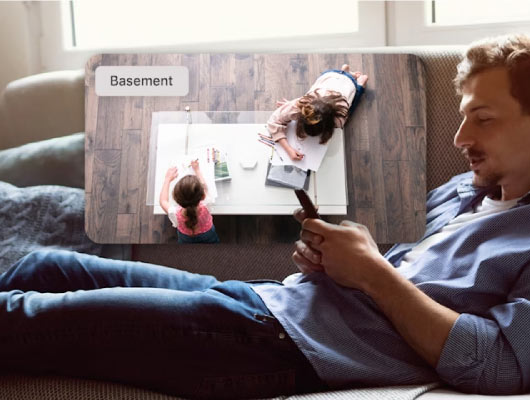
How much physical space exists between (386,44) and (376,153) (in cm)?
60

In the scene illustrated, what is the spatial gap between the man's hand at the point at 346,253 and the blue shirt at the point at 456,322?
4 cm

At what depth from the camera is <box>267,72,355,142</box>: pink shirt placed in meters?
1.56

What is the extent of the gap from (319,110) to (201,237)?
435 millimetres

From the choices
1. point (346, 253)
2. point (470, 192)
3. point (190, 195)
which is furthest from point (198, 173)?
point (470, 192)

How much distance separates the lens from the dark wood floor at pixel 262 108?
154 centimetres

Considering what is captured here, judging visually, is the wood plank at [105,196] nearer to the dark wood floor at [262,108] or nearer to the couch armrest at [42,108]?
the dark wood floor at [262,108]

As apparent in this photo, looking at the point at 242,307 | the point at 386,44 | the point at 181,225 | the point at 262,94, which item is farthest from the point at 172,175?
the point at 386,44

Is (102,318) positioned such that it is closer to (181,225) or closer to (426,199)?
(181,225)

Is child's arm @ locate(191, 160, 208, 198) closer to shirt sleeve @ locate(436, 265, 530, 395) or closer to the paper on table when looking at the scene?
the paper on table

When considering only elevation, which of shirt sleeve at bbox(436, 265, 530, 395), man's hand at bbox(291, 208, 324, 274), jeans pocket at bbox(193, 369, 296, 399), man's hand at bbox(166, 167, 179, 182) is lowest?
jeans pocket at bbox(193, 369, 296, 399)

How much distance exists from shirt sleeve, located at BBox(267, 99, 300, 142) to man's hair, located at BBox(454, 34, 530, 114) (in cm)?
44

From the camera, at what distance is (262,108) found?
63.0 inches

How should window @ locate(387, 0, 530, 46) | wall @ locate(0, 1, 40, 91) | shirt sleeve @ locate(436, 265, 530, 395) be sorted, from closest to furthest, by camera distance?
shirt sleeve @ locate(436, 265, 530, 395)
window @ locate(387, 0, 530, 46)
wall @ locate(0, 1, 40, 91)

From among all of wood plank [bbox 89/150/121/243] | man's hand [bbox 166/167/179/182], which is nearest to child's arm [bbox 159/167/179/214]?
man's hand [bbox 166/167/179/182]
